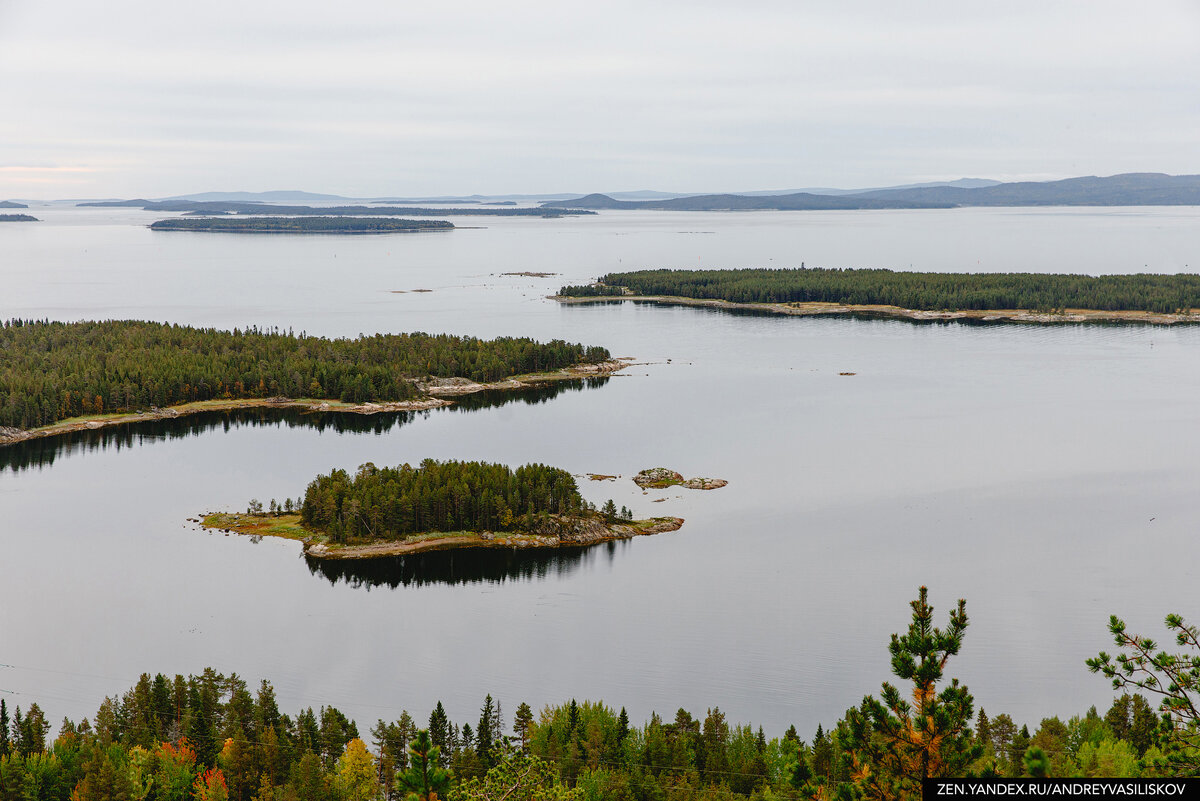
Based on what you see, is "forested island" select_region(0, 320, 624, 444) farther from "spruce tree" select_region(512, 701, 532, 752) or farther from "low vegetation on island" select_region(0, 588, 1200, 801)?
"spruce tree" select_region(512, 701, 532, 752)

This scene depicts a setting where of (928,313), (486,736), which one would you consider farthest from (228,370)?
(928,313)

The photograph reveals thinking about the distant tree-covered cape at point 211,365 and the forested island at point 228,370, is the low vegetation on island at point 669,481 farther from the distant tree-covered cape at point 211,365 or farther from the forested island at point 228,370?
the distant tree-covered cape at point 211,365

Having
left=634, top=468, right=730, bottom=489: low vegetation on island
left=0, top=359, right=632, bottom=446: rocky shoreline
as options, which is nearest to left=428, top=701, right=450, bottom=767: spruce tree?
left=634, top=468, right=730, bottom=489: low vegetation on island

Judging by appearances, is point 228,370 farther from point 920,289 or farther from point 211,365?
point 920,289

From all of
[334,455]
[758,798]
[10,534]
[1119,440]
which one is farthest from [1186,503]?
[10,534]

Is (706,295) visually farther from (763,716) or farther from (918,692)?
(918,692)

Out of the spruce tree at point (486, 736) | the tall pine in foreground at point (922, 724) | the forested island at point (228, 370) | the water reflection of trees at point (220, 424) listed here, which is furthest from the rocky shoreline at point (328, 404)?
the tall pine in foreground at point (922, 724)
